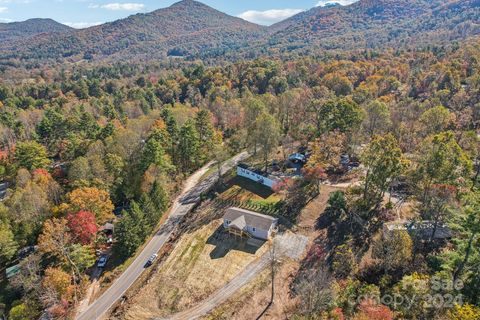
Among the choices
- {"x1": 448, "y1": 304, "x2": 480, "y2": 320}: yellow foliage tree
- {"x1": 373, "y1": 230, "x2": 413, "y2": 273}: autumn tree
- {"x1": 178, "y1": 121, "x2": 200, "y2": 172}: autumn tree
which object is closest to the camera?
{"x1": 448, "y1": 304, "x2": 480, "y2": 320}: yellow foliage tree

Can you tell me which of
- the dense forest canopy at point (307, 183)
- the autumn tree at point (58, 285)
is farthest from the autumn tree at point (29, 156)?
the autumn tree at point (58, 285)

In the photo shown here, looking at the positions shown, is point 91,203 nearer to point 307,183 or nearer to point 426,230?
point 307,183

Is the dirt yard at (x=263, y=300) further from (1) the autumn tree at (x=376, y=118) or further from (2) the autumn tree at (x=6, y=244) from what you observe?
(1) the autumn tree at (x=376, y=118)

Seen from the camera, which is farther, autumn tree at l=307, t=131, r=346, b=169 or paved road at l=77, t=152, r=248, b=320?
autumn tree at l=307, t=131, r=346, b=169

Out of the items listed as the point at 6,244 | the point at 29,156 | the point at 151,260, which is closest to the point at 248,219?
the point at 151,260

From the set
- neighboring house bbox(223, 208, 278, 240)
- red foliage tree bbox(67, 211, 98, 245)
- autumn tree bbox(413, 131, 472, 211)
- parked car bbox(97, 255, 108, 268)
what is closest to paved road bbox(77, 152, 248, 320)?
parked car bbox(97, 255, 108, 268)

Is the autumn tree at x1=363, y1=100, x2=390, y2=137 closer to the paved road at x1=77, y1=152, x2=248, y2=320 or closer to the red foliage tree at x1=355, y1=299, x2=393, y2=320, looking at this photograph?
the paved road at x1=77, y1=152, x2=248, y2=320

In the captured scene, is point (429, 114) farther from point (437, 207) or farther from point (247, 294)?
point (247, 294)
